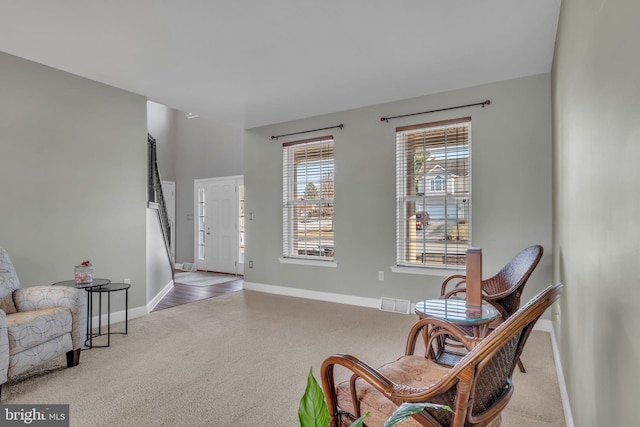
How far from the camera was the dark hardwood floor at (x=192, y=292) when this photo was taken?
4941 millimetres

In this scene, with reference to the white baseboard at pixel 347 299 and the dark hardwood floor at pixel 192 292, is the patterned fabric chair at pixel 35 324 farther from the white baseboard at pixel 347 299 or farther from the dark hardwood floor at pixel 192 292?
the white baseboard at pixel 347 299

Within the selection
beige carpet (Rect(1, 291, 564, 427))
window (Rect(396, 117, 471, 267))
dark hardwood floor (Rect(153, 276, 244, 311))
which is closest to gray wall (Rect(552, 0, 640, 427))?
beige carpet (Rect(1, 291, 564, 427))

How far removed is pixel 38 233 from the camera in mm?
3402

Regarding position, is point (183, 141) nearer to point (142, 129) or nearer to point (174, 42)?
point (142, 129)

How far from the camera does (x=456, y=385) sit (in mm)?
1223

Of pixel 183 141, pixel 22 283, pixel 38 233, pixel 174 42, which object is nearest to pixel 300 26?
pixel 174 42

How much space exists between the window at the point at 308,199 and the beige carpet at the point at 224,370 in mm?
1202

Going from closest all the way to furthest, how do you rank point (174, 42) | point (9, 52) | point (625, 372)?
1. point (625, 372)
2. point (174, 42)
3. point (9, 52)

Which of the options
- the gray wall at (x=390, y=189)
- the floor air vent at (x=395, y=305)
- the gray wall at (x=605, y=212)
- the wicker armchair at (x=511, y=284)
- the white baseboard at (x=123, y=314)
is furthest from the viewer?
the floor air vent at (x=395, y=305)

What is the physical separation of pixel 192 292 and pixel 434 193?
156 inches

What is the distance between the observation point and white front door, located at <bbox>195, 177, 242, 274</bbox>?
738 cm

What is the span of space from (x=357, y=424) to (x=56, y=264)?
12.8 feet

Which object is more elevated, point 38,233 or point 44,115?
point 44,115

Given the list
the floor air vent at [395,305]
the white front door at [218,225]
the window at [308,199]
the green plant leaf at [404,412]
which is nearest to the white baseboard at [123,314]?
the window at [308,199]
